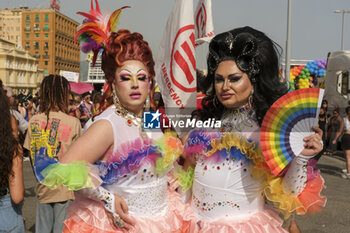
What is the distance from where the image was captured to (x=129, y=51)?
7.41 ft

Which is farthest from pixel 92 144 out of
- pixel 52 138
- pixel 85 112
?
pixel 85 112

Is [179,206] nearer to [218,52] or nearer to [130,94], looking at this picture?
[130,94]

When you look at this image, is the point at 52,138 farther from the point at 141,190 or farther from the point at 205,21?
the point at 205,21

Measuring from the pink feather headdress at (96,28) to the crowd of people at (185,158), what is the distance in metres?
0.02

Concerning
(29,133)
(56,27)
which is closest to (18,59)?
(56,27)

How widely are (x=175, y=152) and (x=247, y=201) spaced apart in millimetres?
525

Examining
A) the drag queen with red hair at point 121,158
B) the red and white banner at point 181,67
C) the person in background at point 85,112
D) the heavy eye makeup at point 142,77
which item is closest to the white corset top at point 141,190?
the drag queen with red hair at point 121,158

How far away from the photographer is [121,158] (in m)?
2.08

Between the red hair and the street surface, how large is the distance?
10.2ft

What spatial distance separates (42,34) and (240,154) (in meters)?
105

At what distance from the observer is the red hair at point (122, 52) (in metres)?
2.25

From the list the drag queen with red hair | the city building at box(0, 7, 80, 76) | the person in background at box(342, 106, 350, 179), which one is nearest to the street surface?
the person in background at box(342, 106, 350, 179)

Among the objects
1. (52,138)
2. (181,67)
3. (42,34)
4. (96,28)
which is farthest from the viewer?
(42,34)

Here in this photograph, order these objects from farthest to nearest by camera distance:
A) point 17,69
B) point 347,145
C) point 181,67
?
point 17,69 → point 347,145 → point 181,67
